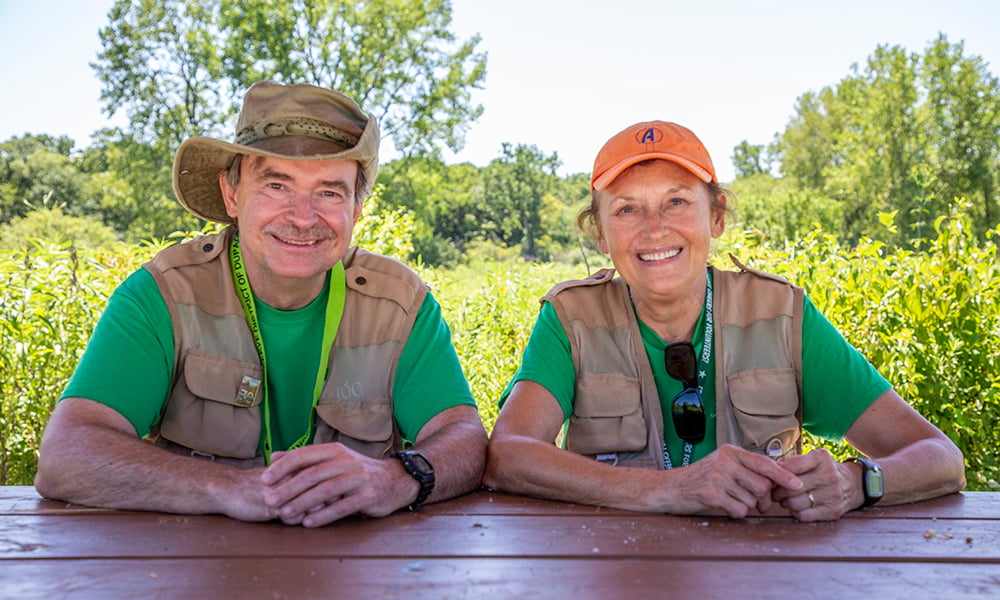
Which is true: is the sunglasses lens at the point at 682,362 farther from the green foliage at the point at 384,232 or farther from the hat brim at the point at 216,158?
the green foliage at the point at 384,232

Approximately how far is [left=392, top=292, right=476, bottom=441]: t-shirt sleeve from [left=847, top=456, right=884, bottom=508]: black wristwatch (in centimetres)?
99

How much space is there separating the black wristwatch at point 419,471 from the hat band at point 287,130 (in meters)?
0.99

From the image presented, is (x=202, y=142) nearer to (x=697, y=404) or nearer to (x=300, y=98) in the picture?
(x=300, y=98)

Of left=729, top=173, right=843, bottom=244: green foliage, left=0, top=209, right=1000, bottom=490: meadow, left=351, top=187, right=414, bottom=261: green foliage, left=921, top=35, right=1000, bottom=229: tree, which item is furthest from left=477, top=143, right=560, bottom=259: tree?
left=0, top=209, right=1000, bottom=490: meadow

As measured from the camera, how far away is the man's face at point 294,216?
7.89 ft

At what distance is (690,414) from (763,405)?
0.73 ft

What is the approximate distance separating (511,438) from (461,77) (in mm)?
35904

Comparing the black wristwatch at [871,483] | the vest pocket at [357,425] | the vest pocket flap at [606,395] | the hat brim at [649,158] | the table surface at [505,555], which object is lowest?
the table surface at [505,555]

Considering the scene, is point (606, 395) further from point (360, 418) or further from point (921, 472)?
point (921, 472)

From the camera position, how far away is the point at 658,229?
2471 mm

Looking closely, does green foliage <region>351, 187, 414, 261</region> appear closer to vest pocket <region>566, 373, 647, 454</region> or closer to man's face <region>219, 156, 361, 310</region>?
man's face <region>219, 156, 361, 310</region>

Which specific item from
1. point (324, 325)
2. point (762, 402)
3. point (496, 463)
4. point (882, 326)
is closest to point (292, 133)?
point (324, 325)

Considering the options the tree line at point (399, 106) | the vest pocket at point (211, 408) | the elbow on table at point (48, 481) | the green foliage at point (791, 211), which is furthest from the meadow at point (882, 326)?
the green foliage at point (791, 211)

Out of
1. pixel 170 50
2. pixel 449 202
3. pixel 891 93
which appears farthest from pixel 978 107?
pixel 170 50
